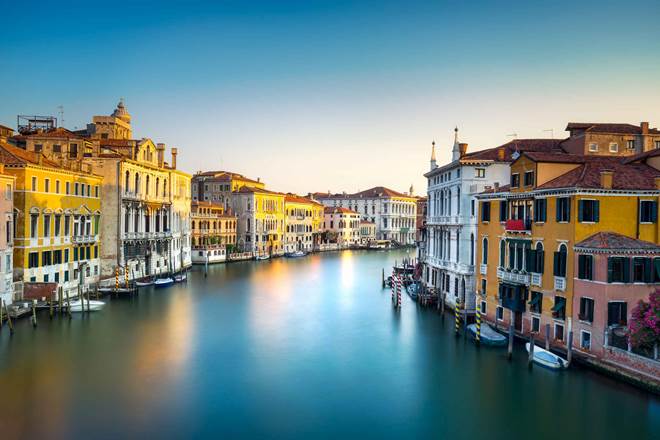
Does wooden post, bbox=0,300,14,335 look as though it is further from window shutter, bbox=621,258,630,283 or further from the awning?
window shutter, bbox=621,258,630,283

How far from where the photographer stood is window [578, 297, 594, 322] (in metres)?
13.4

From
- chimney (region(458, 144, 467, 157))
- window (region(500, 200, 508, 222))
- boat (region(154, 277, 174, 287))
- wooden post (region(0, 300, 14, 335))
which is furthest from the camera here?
boat (region(154, 277, 174, 287))

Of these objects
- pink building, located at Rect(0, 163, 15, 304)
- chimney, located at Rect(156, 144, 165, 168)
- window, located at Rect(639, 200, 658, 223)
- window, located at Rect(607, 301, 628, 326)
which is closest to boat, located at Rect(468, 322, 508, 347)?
window, located at Rect(607, 301, 628, 326)

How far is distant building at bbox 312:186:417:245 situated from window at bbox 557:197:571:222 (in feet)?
198

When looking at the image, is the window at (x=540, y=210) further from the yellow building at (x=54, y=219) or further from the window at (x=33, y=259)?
the window at (x=33, y=259)

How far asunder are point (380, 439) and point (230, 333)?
1011cm

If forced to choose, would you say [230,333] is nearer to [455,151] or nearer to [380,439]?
[380,439]

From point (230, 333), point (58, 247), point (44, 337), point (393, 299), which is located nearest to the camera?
point (44, 337)

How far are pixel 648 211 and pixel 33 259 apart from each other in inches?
810

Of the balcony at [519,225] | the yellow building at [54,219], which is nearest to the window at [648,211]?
the balcony at [519,225]

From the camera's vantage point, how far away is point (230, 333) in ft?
64.0

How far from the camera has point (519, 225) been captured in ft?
53.4

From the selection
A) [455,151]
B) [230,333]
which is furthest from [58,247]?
[455,151]

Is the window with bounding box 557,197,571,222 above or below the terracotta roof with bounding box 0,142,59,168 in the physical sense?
below
